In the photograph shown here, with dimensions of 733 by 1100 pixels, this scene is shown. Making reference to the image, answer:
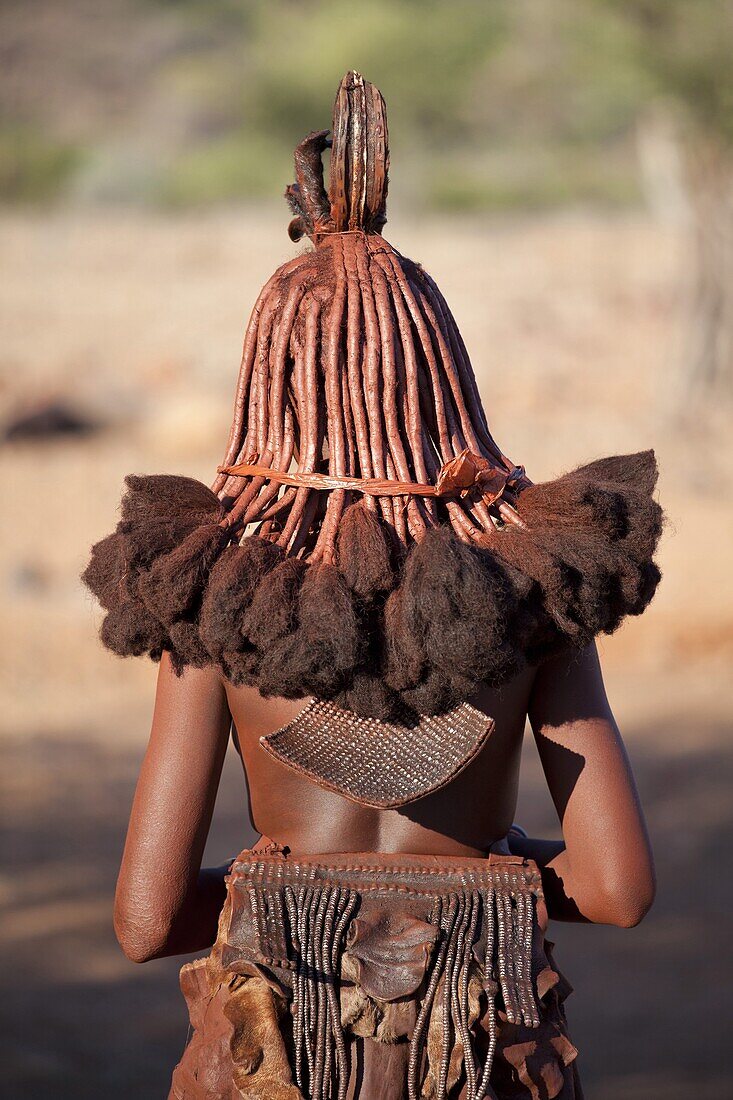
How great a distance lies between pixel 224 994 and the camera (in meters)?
1.76

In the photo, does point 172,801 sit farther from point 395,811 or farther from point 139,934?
point 395,811

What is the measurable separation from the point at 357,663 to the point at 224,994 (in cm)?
50

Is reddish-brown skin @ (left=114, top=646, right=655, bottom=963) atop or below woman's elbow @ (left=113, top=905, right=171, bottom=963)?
atop

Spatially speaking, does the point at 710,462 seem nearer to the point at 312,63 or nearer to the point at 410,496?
the point at 410,496

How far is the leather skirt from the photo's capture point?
1.74 metres

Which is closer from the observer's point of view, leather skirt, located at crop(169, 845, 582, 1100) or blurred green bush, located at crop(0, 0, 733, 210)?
leather skirt, located at crop(169, 845, 582, 1100)

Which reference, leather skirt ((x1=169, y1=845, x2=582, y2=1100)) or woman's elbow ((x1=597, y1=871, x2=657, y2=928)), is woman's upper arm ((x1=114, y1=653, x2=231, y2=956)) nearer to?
leather skirt ((x1=169, y1=845, x2=582, y2=1100))

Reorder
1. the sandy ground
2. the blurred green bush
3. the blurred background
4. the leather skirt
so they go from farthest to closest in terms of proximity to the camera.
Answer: the blurred green bush
the blurred background
the sandy ground
the leather skirt

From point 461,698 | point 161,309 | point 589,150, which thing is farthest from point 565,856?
point 589,150

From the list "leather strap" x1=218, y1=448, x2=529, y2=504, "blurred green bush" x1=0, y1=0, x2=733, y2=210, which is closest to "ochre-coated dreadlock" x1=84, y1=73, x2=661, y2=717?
"leather strap" x1=218, y1=448, x2=529, y2=504

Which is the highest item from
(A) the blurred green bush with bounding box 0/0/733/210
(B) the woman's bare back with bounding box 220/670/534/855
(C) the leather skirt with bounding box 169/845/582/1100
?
(A) the blurred green bush with bounding box 0/0/733/210

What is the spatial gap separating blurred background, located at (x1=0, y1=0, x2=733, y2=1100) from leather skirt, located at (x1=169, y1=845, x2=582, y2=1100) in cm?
225

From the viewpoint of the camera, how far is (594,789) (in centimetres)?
185

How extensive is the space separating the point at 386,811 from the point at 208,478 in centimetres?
783
